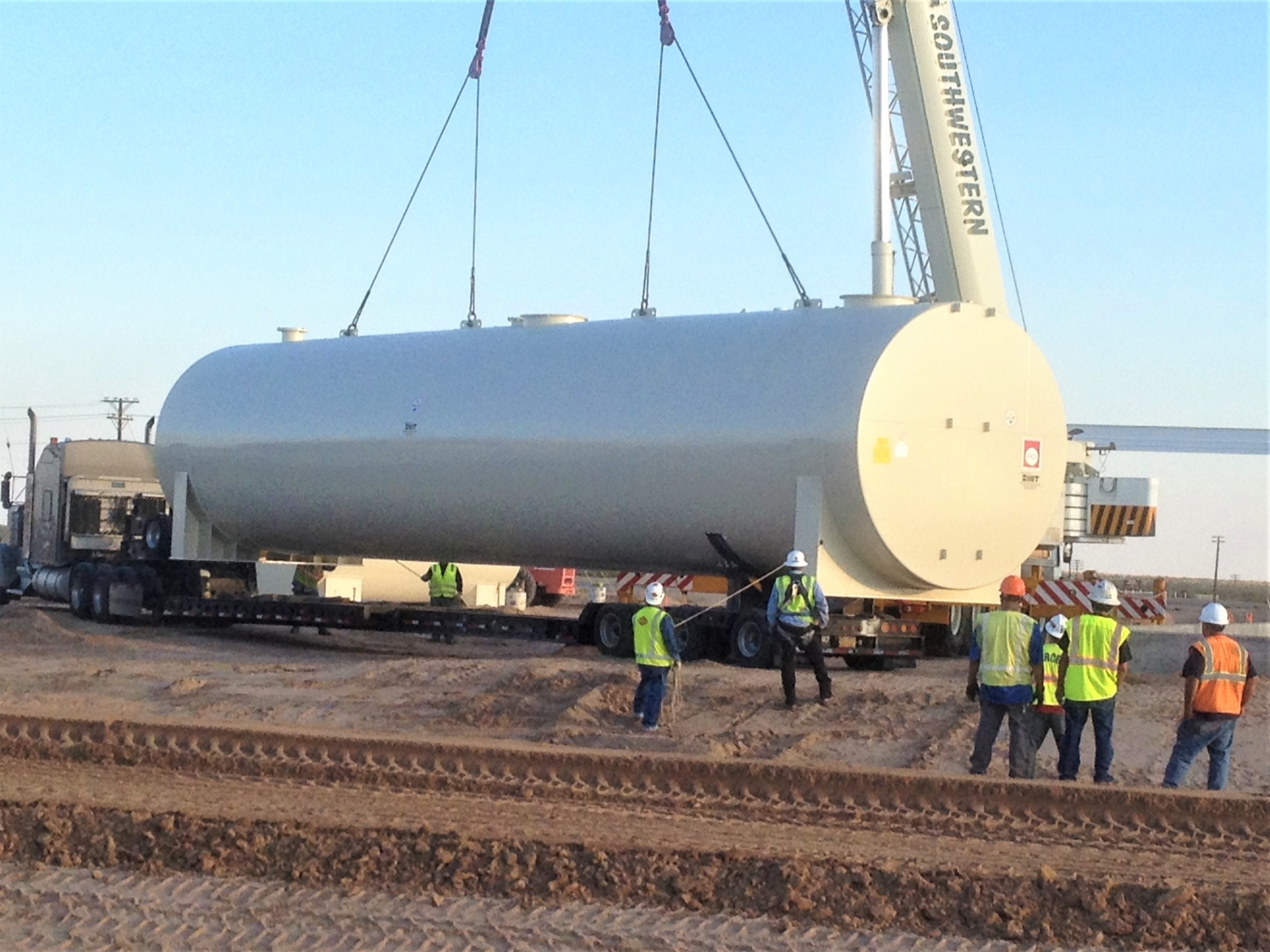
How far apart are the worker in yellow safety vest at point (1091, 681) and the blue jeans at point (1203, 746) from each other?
54 centimetres

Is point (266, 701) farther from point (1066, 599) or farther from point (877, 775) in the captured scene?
point (1066, 599)

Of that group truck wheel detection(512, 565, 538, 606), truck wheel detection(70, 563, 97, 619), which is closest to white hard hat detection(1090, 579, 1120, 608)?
truck wheel detection(70, 563, 97, 619)

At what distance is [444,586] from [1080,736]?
13.6 m

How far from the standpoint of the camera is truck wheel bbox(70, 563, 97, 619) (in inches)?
1147

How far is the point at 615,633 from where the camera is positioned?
2225 cm

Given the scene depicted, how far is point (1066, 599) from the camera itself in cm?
2264

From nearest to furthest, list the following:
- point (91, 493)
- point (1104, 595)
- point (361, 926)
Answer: point (361, 926) → point (1104, 595) → point (91, 493)

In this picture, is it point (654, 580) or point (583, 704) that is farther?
point (654, 580)

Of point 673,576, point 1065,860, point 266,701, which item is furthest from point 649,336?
point 1065,860

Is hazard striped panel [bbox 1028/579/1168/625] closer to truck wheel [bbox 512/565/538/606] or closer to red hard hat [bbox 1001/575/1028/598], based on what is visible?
red hard hat [bbox 1001/575/1028/598]

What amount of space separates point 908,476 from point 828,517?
99 centimetres

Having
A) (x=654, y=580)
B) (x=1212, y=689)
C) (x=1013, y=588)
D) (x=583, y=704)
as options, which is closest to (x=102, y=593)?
(x=654, y=580)

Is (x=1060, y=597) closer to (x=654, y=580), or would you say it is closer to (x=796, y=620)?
(x=654, y=580)

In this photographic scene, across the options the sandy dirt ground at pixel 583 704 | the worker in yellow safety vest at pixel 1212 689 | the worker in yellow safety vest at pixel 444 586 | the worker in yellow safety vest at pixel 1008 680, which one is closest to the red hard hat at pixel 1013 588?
the worker in yellow safety vest at pixel 1008 680
